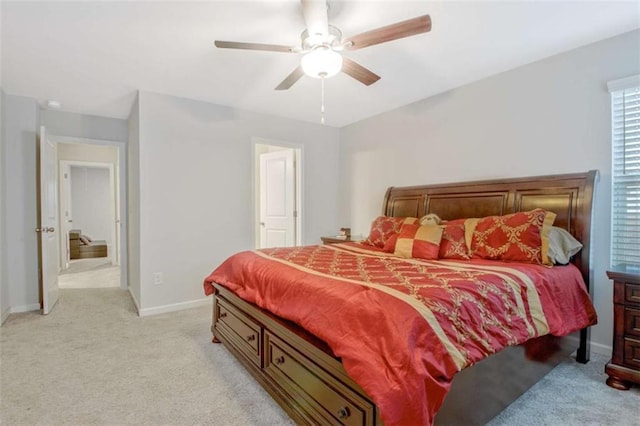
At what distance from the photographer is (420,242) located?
2.73 m

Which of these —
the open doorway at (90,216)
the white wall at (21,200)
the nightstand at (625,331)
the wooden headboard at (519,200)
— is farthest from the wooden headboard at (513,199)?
the white wall at (21,200)

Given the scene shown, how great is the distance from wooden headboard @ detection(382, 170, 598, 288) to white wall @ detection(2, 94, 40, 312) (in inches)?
172

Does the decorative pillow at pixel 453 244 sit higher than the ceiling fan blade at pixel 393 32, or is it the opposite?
the ceiling fan blade at pixel 393 32

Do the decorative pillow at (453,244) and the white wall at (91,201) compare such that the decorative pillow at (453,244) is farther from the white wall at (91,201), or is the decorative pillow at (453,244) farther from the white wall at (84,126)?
the white wall at (91,201)

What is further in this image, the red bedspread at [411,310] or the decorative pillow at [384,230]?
the decorative pillow at [384,230]

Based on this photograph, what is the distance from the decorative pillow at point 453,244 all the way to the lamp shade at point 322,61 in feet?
5.47

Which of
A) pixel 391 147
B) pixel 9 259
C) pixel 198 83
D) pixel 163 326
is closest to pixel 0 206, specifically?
pixel 9 259

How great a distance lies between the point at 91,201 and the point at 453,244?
930 centimetres

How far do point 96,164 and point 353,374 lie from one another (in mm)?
7196

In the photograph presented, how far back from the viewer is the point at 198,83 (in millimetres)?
3309

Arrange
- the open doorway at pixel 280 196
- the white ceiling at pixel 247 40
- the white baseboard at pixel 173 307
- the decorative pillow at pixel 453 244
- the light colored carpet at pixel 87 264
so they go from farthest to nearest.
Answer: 1. the light colored carpet at pixel 87 264
2. the open doorway at pixel 280 196
3. the white baseboard at pixel 173 307
4. the decorative pillow at pixel 453 244
5. the white ceiling at pixel 247 40

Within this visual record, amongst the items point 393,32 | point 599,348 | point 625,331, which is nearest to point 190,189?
point 393,32

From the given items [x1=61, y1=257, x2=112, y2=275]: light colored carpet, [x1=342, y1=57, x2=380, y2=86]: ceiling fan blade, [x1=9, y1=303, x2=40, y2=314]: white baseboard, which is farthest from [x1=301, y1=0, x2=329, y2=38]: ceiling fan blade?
[x1=61, y1=257, x2=112, y2=275]: light colored carpet

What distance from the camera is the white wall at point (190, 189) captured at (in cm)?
352
